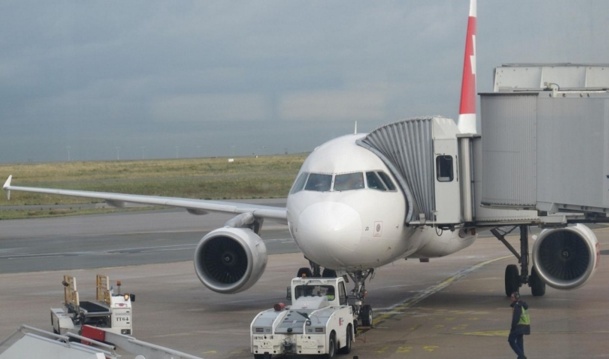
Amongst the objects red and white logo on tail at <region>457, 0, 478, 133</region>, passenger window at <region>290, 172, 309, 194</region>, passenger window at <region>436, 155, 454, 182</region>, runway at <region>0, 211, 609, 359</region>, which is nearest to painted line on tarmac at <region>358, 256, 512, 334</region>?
runway at <region>0, 211, 609, 359</region>

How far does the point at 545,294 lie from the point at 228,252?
29.9ft

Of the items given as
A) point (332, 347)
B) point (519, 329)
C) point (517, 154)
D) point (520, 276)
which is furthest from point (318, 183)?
point (520, 276)

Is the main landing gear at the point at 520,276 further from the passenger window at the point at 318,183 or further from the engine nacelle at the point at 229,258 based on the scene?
the passenger window at the point at 318,183

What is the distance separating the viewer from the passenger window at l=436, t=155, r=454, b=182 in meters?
24.5

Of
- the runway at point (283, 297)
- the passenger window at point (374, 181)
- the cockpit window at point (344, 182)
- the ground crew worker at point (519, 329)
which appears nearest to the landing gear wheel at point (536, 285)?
the runway at point (283, 297)

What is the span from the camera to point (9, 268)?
40969mm

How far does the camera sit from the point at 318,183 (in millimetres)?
23438

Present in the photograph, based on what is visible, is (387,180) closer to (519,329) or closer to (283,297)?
(519,329)

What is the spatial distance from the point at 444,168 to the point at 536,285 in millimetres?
6372

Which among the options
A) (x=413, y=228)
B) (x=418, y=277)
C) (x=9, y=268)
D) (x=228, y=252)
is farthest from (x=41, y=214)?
(x=413, y=228)

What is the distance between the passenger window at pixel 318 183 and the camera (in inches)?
914

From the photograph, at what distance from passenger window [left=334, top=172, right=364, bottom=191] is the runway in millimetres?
3164

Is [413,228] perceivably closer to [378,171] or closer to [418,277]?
[378,171]

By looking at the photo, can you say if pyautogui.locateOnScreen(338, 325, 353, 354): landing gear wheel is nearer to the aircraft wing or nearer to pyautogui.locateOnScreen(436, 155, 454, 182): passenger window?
pyautogui.locateOnScreen(436, 155, 454, 182): passenger window
